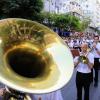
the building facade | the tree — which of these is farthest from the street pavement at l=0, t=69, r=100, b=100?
the building facade

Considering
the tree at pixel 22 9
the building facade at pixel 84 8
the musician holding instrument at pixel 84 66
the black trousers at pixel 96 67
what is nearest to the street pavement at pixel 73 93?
the black trousers at pixel 96 67

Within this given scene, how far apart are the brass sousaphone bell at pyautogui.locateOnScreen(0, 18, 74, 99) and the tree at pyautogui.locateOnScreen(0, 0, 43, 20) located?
36.9 m

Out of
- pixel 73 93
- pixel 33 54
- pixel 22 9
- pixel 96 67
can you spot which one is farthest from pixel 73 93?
pixel 22 9

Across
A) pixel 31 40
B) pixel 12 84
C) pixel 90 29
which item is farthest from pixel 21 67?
pixel 90 29

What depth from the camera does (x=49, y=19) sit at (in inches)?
2346

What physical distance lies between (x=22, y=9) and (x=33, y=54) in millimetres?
37937

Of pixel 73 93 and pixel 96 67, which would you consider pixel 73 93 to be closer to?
pixel 73 93

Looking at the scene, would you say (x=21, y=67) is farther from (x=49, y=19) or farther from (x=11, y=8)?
(x=49, y=19)

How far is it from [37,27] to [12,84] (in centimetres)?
94

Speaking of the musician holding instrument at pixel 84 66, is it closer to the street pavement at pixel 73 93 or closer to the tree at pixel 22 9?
the street pavement at pixel 73 93

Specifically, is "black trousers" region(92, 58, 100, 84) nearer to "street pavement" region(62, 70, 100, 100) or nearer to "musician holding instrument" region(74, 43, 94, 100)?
"street pavement" region(62, 70, 100, 100)

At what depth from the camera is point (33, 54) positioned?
4.01 meters

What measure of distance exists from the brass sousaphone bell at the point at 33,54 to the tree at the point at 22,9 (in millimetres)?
36945

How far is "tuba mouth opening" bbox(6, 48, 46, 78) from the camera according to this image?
3824 mm
